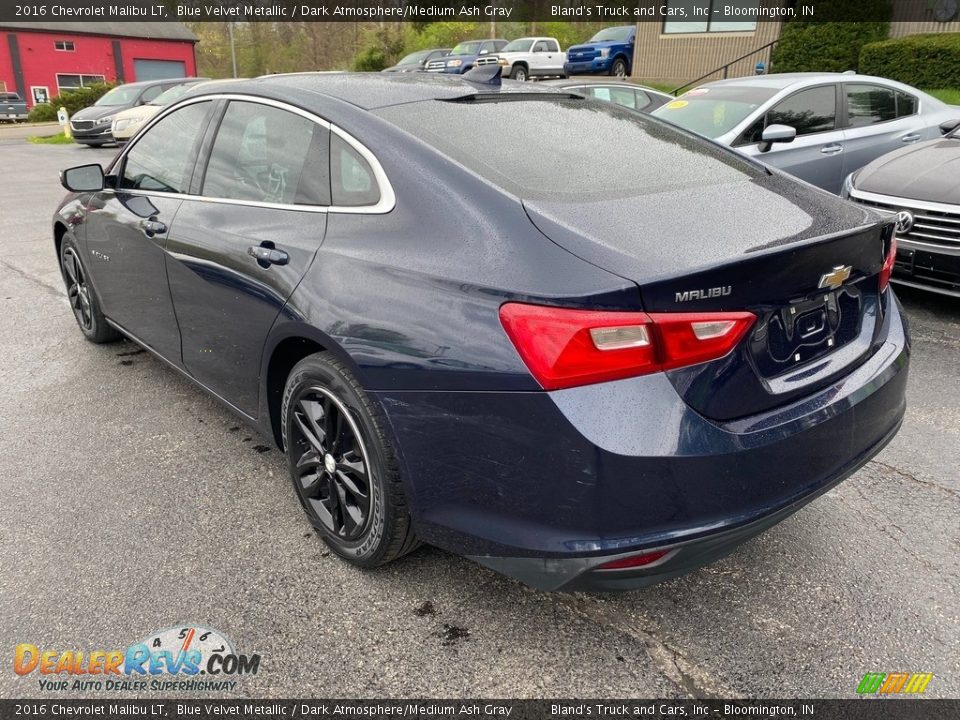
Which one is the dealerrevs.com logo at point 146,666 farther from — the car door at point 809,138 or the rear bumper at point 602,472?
the car door at point 809,138

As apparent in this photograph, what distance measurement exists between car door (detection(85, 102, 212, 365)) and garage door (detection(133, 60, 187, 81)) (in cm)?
4614

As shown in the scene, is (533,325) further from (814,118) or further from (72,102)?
(72,102)

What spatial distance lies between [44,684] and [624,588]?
169 centimetres

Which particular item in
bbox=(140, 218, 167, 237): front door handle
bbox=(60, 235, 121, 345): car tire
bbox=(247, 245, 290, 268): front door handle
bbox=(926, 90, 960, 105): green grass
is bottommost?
bbox=(60, 235, 121, 345): car tire

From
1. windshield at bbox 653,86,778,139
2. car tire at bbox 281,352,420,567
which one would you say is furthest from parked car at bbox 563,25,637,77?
car tire at bbox 281,352,420,567

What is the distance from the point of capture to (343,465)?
2.56 m

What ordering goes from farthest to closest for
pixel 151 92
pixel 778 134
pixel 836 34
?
pixel 151 92, pixel 836 34, pixel 778 134

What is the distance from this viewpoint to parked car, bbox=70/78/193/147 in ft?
59.8

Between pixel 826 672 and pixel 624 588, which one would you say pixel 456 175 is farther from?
pixel 826 672

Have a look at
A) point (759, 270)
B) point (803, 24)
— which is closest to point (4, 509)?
point (759, 270)

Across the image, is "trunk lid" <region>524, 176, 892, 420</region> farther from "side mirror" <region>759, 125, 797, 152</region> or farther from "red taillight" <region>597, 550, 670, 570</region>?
"side mirror" <region>759, 125, 797, 152</region>

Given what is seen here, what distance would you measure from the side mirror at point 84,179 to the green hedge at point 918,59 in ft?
56.9

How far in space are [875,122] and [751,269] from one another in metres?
6.55

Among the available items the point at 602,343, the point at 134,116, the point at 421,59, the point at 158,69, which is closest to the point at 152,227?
the point at 602,343
